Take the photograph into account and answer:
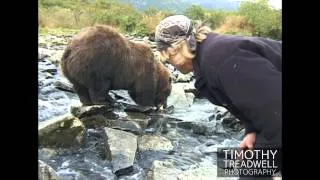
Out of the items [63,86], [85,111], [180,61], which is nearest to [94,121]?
[85,111]

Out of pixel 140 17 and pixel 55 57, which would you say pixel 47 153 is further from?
pixel 55 57

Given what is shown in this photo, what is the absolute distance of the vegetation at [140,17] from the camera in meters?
3.62

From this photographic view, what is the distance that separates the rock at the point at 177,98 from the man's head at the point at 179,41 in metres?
3.18

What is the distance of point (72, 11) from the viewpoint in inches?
218

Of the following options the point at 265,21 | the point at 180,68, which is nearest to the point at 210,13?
the point at 265,21

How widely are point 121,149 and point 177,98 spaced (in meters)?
1.99

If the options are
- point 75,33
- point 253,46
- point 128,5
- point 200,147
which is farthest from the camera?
point 75,33

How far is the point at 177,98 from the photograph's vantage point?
5.77 metres

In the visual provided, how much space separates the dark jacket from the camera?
6.36 ft

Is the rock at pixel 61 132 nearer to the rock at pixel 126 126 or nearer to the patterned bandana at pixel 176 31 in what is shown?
the rock at pixel 126 126

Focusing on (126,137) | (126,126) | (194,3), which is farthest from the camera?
(126,126)

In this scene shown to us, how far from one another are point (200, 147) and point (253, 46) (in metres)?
2.26

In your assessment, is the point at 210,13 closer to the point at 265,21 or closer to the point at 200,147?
the point at 265,21

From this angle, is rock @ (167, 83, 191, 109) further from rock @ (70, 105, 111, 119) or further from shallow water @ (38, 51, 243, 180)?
rock @ (70, 105, 111, 119)
